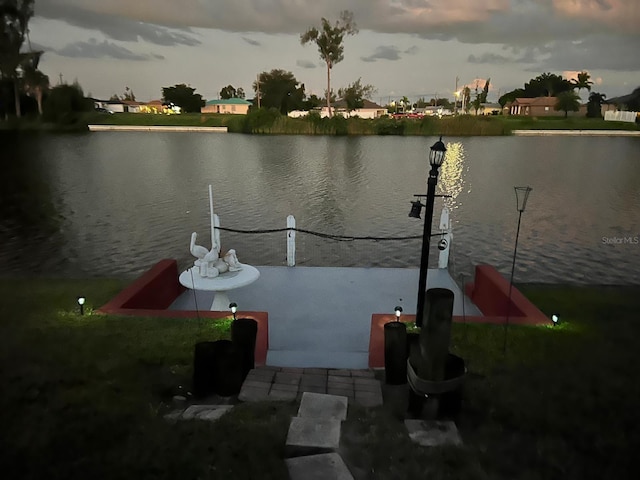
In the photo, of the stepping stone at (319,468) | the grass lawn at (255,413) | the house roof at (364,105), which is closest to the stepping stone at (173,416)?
the grass lawn at (255,413)

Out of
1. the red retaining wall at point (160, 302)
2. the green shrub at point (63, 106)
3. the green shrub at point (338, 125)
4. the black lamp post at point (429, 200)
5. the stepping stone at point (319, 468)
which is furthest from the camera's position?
the green shrub at point (63, 106)

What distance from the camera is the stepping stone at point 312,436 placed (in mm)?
3885

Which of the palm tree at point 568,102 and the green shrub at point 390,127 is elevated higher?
the palm tree at point 568,102

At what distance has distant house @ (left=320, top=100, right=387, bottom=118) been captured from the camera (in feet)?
327

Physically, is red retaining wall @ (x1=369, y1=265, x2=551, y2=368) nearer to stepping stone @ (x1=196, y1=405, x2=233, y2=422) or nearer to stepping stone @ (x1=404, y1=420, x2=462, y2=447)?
stepping stone @ (x1=404, y1=420, x2=462, y2=447)

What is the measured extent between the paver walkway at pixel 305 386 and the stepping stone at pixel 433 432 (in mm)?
617

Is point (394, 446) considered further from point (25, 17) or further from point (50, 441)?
point (25, 17)

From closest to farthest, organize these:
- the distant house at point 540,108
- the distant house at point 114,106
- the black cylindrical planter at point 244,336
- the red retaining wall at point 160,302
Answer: the black cylindrical planter at point 244,336 → the red retaining wall at point 160,302 → the distant house at point 540,108 → the distant house at point 114,106

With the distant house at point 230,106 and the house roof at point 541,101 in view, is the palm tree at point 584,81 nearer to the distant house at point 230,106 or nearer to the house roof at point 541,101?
the house roof at point 541,101

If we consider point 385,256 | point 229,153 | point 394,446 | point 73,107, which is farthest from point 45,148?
point 394,446

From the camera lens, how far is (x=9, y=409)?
4730 mm

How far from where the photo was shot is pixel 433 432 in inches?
165

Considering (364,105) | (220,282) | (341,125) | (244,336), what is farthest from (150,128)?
(244,336)

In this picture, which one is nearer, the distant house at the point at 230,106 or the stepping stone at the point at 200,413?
the stepping stone at the point at 200,413
